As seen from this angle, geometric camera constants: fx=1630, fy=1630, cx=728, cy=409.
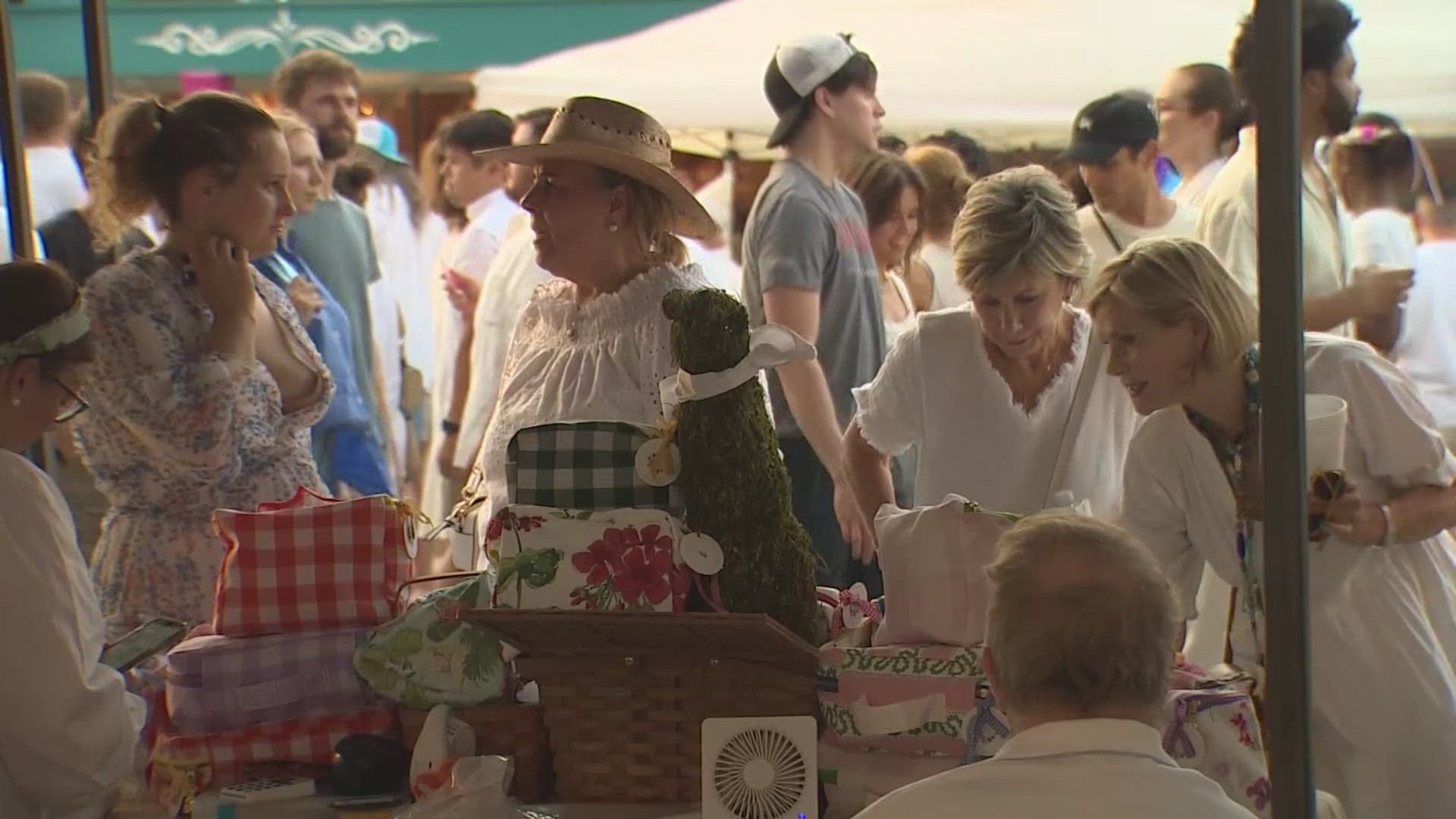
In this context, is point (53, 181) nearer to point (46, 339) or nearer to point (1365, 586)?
point (46, 339)

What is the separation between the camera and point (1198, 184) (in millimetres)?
4285

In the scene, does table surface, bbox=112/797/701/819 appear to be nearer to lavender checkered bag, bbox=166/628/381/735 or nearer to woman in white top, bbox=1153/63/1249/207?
lavender checkered bag, bbox=166/628/381/735

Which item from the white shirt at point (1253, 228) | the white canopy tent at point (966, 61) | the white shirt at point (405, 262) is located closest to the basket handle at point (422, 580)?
the white shirt at point (1253, 228)

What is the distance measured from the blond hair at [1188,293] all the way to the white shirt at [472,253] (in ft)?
8.68

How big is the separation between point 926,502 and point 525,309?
2.48 ft

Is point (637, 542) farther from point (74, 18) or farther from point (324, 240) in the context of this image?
point (74, 18)

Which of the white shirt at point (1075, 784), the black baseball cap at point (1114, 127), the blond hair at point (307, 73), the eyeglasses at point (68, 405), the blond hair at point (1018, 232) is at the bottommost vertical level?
the white shirt at point (1075, 784)

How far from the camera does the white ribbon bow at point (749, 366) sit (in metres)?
1.91

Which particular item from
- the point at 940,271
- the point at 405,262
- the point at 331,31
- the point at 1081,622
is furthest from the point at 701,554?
the point at 331,31

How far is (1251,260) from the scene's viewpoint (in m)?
3.29

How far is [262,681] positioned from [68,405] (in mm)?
496

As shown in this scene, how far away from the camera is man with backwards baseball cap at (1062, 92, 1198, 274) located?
153 inches

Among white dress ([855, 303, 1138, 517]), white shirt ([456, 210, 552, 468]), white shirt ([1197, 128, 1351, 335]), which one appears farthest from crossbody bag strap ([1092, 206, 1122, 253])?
white shirt ([456, 210, 552, 468])

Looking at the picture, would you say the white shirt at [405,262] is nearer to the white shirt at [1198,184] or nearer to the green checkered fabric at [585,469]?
the white shirt at [1198,184]
